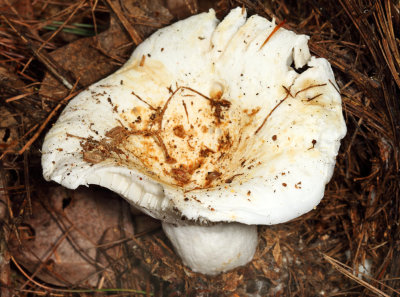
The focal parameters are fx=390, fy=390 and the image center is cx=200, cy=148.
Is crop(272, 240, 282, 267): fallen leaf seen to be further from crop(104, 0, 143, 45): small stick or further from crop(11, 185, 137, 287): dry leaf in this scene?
crop(104, 0, 143, 45): small stick

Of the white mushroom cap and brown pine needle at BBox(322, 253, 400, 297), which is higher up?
the white mushroom cap

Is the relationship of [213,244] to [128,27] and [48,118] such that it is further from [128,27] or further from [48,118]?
[128,27]

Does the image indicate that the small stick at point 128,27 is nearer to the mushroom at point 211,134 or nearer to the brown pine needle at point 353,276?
the mushroom at point 211,134

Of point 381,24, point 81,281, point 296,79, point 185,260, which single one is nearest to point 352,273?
point 185,260

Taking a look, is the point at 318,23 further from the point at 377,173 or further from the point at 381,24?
the point at 377,173

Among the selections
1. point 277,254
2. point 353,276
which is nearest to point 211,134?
point 277,254

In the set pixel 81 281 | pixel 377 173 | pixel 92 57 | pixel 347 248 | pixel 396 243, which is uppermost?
pixel 92 57

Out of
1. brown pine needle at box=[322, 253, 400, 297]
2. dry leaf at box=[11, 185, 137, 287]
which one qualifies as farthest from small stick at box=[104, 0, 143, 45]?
brown pine needle at box=[322, 253, 400, 297]
